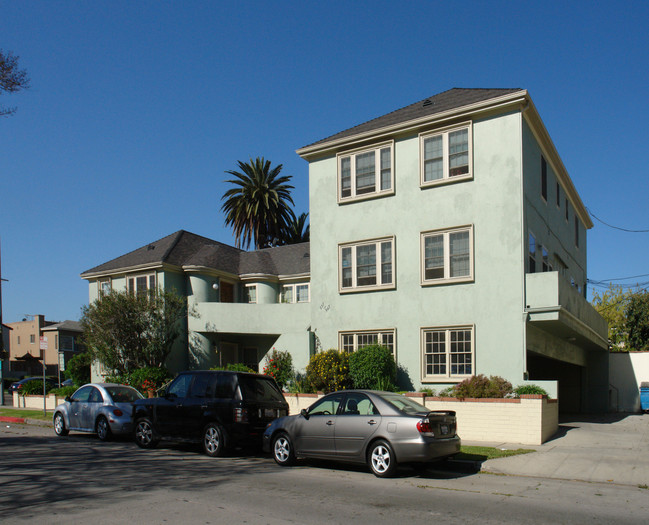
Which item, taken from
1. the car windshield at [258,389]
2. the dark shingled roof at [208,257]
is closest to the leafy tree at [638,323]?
the dark shingled roof at [208,257]

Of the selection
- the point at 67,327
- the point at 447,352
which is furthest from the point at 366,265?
the point at 67,327

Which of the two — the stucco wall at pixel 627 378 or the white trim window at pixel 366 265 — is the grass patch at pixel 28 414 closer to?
the white trim window at pixel 366 265

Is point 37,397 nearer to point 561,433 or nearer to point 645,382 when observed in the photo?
point 561,433

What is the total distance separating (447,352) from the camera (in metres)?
19.1

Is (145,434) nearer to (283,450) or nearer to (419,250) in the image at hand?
(283,450)

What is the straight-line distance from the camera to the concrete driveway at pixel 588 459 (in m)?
11.6

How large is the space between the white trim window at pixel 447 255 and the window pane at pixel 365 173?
2.84 meters

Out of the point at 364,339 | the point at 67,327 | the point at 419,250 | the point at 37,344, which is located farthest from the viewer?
the point at 37,344

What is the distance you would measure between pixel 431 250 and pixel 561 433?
21.7 feet

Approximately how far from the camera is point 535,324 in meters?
18.3

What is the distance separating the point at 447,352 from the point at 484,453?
596cm

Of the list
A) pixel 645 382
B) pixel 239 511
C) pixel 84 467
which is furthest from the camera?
pixel 645 382

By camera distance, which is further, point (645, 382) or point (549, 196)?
point (645, 382)

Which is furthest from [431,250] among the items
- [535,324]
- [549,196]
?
[549,196]
